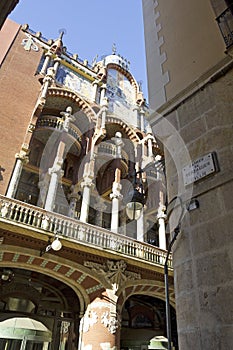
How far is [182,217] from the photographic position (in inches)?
99.4

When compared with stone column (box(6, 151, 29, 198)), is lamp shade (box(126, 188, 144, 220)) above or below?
below

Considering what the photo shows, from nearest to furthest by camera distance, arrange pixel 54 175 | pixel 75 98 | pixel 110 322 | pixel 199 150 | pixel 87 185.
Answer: pixel 199 150, pixel 110 322, pixel 54 175, pixel 87 185, pixel 75 98

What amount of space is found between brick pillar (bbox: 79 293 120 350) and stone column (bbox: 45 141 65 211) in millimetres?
4396

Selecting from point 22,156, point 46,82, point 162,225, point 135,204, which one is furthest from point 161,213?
point 135,204

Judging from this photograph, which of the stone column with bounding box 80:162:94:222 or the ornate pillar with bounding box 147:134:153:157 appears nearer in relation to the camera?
the stone column with bounding box 80:162:94:222

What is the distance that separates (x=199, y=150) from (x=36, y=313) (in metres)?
9.70

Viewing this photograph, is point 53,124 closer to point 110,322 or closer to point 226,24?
point 110,322

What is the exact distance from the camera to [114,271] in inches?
395

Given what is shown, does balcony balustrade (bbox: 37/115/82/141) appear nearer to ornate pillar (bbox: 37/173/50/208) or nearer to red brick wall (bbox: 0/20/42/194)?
red brick wall (bbox: 0/20/42/194)

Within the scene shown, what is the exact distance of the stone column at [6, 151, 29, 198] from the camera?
10930mm

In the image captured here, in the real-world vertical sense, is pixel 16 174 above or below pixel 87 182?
below

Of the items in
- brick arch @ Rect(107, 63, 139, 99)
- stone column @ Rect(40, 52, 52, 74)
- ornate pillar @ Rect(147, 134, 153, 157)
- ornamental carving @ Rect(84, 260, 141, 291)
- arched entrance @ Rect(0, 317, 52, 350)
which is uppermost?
brick arch @ Rect(107, 63, 139, 99)

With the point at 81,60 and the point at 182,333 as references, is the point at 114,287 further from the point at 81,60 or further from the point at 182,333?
the point at 81,60

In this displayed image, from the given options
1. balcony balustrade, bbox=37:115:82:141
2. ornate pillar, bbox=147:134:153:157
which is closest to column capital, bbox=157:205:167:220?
ornate pillar, bbox=147:134:153:157
